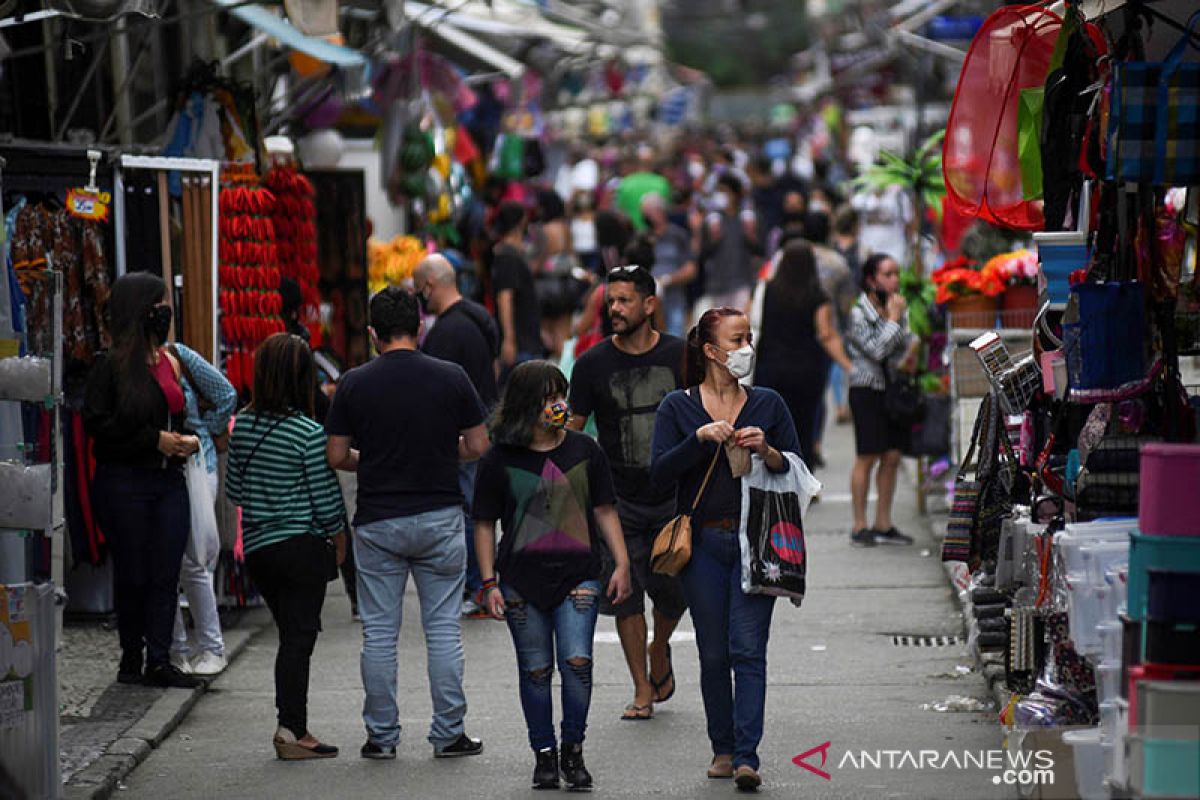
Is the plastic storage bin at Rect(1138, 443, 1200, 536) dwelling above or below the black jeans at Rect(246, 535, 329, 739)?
above

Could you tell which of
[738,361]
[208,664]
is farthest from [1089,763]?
[208,664]

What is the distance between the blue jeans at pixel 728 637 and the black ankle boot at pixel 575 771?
0.50m

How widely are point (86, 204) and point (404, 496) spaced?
296cm

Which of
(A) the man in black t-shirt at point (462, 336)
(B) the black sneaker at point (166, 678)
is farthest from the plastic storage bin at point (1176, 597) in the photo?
(A) the man in black t-shirt at point (462, 336)

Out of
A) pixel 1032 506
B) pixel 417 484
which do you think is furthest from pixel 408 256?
pixel 1032 506

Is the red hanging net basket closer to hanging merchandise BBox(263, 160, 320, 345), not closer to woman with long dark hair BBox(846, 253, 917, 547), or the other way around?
hanging merchandise BBox(263, 160, 320, 345)

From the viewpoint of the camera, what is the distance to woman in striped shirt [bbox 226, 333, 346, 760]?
8.44m

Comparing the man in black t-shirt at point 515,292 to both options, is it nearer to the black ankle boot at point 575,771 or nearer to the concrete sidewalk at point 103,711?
the concrete sidewalk at point 103,711

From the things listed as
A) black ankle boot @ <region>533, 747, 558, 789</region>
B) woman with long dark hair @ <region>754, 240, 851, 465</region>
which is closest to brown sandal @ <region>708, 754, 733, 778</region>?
black ankle boot @ <region>533, 747, 558, 789</region>

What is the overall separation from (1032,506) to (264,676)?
426cm

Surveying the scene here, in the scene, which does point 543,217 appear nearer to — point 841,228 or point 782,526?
point 841,228

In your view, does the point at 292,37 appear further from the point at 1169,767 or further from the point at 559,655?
the point at 1169,767

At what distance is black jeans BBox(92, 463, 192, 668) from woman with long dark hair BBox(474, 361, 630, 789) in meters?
2.20

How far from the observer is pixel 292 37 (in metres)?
12.2
